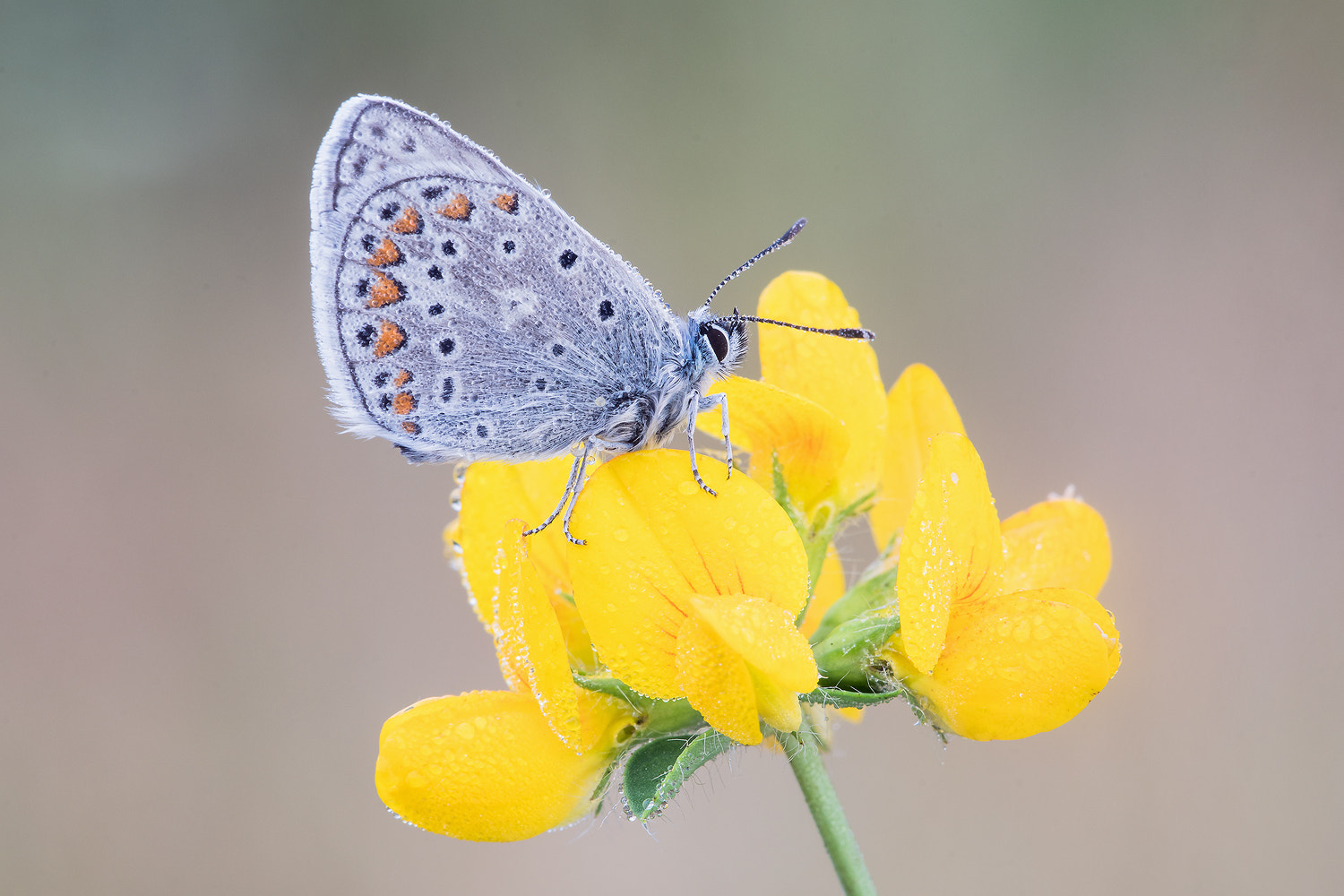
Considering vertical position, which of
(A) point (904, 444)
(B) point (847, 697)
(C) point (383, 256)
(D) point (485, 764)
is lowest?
(B) point (847, 697)

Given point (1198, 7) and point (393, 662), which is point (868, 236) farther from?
point (393, 662)

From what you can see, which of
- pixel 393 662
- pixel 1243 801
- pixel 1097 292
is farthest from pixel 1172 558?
pixel 393 662

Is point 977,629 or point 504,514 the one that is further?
point 504,514

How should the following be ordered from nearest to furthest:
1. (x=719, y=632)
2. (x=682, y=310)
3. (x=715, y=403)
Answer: (x=719, y=632), (x=715, y=403), (x=682, y=310)

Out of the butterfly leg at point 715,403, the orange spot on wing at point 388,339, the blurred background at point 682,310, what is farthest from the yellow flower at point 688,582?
the blurred background at point 682,310

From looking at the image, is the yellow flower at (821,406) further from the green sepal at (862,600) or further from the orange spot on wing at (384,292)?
the orange spot on wing at (384,292)

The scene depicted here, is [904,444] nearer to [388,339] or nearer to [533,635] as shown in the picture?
[533,635]

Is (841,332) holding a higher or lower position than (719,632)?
higher

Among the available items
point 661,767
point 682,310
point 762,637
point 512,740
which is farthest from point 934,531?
point 682,310
